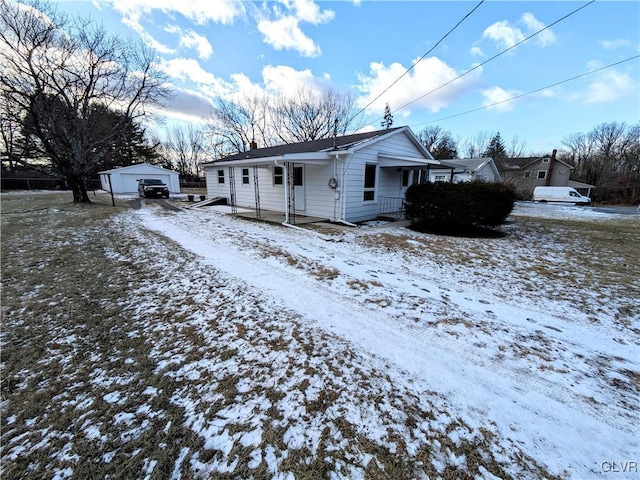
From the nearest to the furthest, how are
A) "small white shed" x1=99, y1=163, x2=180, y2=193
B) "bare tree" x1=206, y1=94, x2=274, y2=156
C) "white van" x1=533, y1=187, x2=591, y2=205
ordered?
"white van" x1=533, y1=187, x2=591, y2=205 → "small white shed" x1=99, y1=163, x2=180, y2=193 → "bare tree" x1=206, y1=94, x2=274, y2=156

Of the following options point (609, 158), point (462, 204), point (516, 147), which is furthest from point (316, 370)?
point (516, 147)

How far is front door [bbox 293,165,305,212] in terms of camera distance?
1077cm

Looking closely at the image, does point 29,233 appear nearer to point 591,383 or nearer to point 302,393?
point 302,393

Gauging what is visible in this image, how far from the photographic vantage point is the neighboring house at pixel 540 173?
33094 mm

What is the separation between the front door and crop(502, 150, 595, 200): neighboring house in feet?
106

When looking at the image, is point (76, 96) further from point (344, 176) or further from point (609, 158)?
point (609, 158)

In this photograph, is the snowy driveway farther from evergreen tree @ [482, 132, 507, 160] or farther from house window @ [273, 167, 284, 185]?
evergreen tree @ [482, 132, 507, 160]

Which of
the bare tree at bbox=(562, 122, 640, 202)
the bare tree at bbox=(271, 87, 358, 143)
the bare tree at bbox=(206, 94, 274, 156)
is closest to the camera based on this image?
the bare tree at bbox=(271, 87, 358, 143)

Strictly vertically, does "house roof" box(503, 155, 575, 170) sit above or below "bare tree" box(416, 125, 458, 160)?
below

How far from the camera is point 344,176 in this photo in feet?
30.3

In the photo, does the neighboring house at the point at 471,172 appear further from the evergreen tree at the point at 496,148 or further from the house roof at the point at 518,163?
the evergreen tree at the point at 496,148

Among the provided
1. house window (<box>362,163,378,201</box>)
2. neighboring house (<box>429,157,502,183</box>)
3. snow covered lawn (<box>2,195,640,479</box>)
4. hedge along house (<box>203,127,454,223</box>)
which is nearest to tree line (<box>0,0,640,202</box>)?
neighboring house (<box>429,157,502,183</box>)

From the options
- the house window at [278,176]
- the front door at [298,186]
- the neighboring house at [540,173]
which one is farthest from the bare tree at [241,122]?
the neighboring house at [540,173]

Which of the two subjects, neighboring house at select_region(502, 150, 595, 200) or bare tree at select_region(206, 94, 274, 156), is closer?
bare tree at select_region(206, 94, 274, 156)
